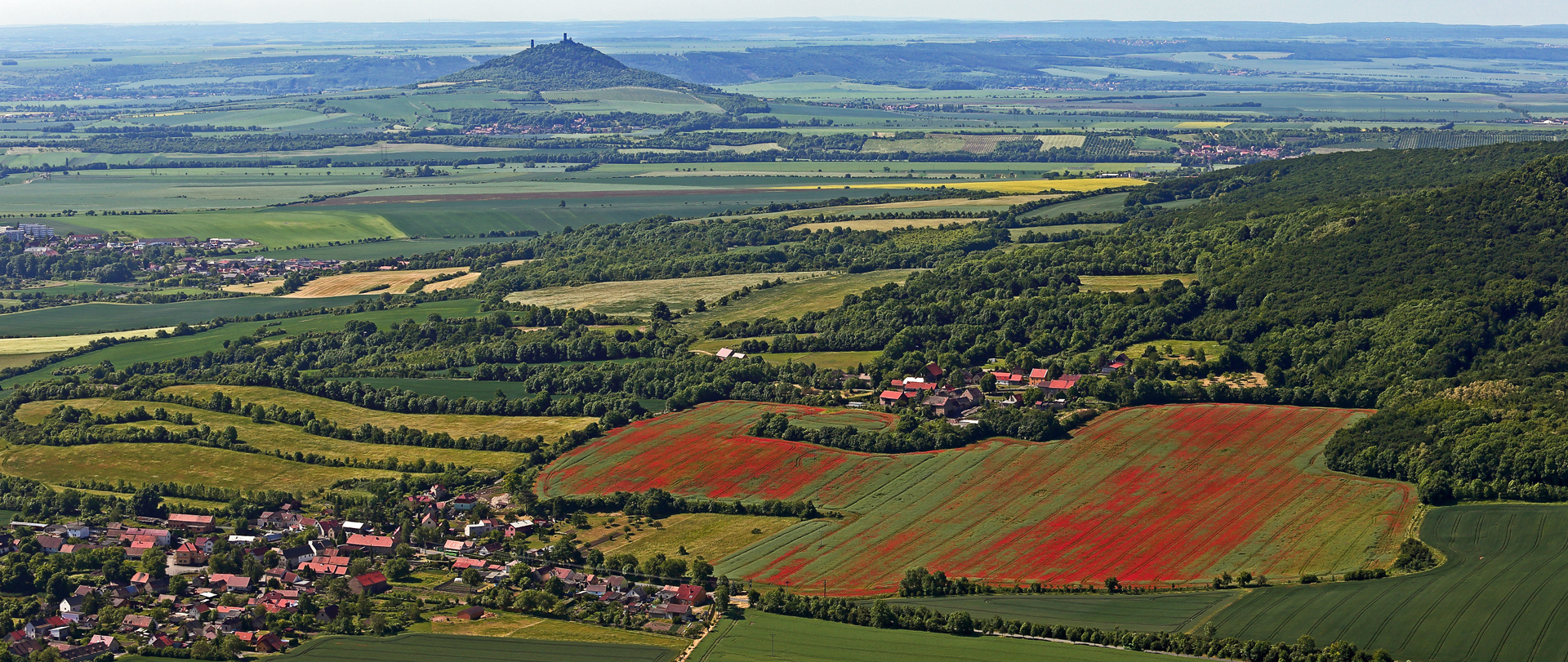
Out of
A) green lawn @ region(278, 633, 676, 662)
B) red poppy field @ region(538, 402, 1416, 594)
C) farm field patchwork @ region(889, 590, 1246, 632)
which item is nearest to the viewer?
green lawn @ region(278, 633, 676, 662)

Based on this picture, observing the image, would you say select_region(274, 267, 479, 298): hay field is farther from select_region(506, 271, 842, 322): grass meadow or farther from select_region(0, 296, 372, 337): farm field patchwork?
select_region(506, 271, 842, 322): grass meadow

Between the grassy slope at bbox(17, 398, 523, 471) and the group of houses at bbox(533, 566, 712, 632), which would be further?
the grassy slope at bbox(17, 398, 523, 471)

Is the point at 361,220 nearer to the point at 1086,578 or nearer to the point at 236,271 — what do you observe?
the point at 236,271

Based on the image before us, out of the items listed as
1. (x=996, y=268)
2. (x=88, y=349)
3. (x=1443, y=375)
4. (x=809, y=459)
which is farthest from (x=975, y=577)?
(x=88, y=349)

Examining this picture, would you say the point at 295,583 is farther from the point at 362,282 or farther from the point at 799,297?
the point at 362,282

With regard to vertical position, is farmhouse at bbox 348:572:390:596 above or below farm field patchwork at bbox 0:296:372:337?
above

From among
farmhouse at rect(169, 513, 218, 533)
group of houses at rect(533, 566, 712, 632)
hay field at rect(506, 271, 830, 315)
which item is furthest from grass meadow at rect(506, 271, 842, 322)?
group of houses at rect(533, 566, 712, 632)

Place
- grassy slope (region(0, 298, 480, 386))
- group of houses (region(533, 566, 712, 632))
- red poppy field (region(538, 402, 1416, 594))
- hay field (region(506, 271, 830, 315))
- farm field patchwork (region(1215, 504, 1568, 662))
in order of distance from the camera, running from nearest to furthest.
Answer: farm field patchwork (region(1215, 504, 1568, 662))
group of houses (region(533, 566, 712, 632))
red poppy field (region(538, 402, 1416, 594))
grassy slope (region(0, 298, 480, 386))
hay field (region(506, 271, 830, 315))
